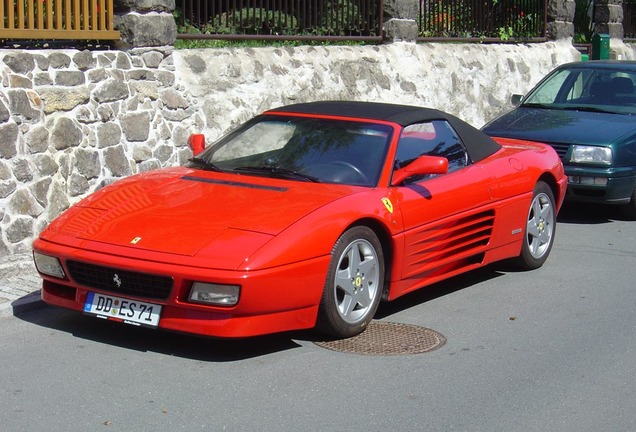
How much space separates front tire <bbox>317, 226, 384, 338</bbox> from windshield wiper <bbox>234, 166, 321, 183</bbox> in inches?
27.1

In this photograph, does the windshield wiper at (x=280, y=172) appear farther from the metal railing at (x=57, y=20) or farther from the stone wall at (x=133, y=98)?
the metal railing at (x=57, y=20)

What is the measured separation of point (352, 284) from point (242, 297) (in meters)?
0.95

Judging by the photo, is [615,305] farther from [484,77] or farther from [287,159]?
[484,77]

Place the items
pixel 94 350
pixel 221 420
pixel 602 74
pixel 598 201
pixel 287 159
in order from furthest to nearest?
1. pixel 602 74
2. pixel 598 201
3. pixel 287 159
4. pixel 94 350
5. pixel 221 420

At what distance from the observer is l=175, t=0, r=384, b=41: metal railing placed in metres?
11.6

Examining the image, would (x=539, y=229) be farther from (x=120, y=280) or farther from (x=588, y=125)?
(x=120, y=280)

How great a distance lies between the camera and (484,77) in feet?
52.9

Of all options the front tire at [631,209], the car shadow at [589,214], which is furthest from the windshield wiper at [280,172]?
the front tire at [631,209]

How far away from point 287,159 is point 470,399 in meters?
2.50

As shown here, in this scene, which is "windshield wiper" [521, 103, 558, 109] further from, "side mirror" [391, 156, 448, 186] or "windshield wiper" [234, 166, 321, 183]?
"windshield wiper" [234, 166, 321, 183]

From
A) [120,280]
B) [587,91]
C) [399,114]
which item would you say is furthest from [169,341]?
[587,91]

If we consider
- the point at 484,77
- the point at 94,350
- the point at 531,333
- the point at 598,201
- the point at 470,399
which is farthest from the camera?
the point at 484,77

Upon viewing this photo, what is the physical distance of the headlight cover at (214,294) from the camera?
227 inches

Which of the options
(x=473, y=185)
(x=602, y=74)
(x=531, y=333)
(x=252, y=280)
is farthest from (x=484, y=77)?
(x=252, y=280)
